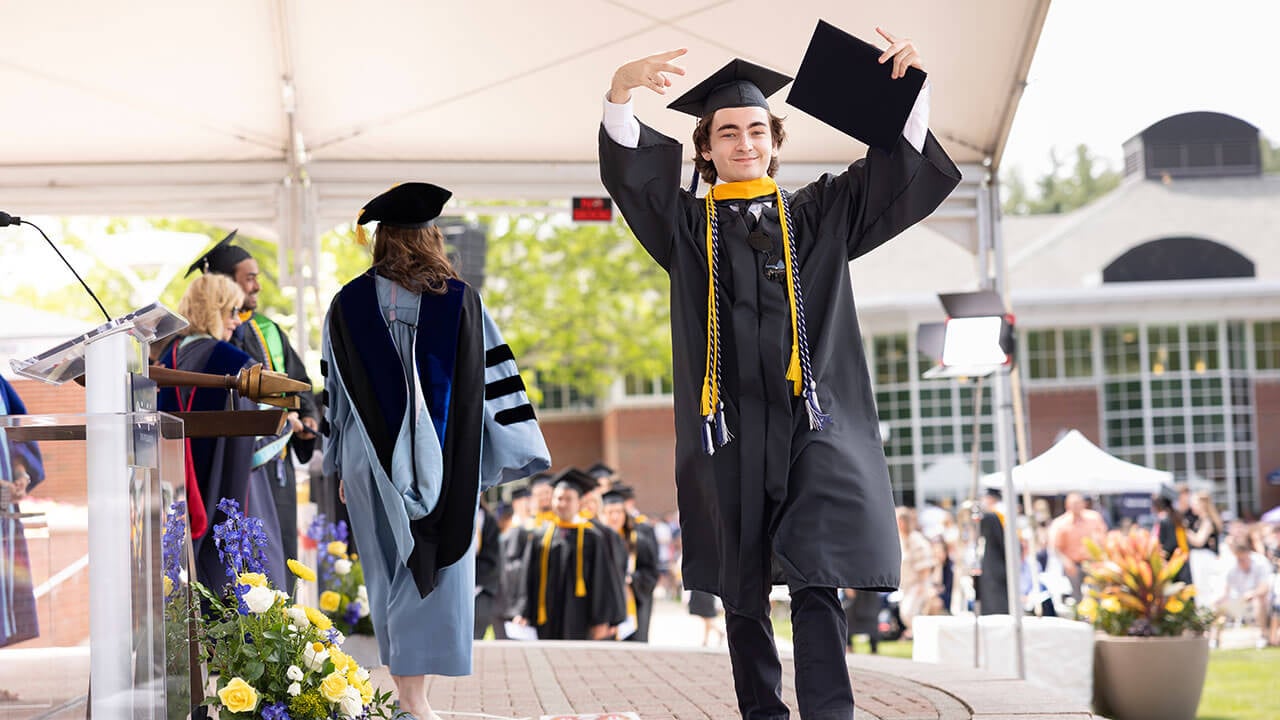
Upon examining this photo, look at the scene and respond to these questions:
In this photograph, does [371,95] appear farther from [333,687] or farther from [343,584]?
[333,687]

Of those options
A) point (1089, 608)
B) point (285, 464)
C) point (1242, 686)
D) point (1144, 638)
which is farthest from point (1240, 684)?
point (285, 464)

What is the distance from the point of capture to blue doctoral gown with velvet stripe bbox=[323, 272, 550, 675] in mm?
4160

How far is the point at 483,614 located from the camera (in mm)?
11914

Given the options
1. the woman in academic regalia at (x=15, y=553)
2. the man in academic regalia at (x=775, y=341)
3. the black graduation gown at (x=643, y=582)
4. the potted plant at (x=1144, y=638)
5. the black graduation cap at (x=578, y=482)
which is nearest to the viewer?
the woman in academic regalia at (x=15, y=553)

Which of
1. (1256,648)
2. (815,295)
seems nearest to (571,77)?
(815,295)

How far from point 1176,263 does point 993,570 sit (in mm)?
26883

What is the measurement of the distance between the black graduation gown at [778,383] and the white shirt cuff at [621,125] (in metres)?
0.02

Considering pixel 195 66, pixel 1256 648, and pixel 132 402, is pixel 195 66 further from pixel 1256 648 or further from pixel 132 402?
pixel 1256 648

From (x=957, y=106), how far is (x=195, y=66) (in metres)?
4.09

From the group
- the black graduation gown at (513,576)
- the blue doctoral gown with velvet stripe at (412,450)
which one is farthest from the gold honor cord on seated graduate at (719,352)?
the black graduation gown at (513,576)

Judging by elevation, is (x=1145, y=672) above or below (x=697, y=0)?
below

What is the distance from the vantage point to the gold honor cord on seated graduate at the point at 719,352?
3.51 metres

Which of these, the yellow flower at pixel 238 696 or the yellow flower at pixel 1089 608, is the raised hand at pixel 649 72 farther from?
the yellow flower at pixel 1089 608

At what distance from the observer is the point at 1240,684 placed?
1336 cm
